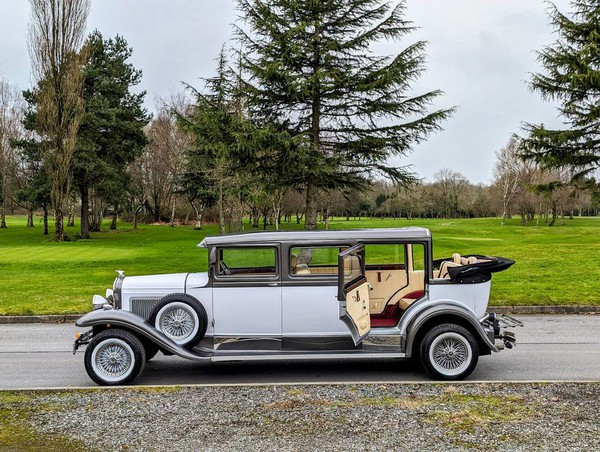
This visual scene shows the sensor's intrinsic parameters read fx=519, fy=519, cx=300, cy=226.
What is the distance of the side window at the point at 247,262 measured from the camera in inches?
284

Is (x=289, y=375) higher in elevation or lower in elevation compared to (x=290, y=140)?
lower

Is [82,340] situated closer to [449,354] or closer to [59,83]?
[449,354]

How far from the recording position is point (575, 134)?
26.8m

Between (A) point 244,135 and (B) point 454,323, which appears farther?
(A) point 244,135

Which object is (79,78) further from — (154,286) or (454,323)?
(454,323)

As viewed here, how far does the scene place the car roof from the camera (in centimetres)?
716

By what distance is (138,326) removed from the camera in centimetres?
681

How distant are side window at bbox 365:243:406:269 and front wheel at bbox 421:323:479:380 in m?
1.30

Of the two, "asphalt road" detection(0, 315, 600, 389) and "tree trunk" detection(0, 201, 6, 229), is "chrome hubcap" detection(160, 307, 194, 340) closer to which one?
"asphalt road" detection(0, 315, 600, 389)

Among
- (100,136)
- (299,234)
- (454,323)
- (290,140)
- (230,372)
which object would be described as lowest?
(230,372)

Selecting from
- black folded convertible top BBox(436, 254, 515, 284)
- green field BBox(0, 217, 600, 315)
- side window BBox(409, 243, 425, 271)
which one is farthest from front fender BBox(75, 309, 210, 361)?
green field BBox(0, 217, 600, 315)

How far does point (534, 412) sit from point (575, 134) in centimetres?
2526

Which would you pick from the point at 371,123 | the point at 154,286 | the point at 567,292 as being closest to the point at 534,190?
the point at 371,123

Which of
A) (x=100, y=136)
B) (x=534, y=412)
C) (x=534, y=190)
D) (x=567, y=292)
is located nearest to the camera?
(x=534, y=412)
